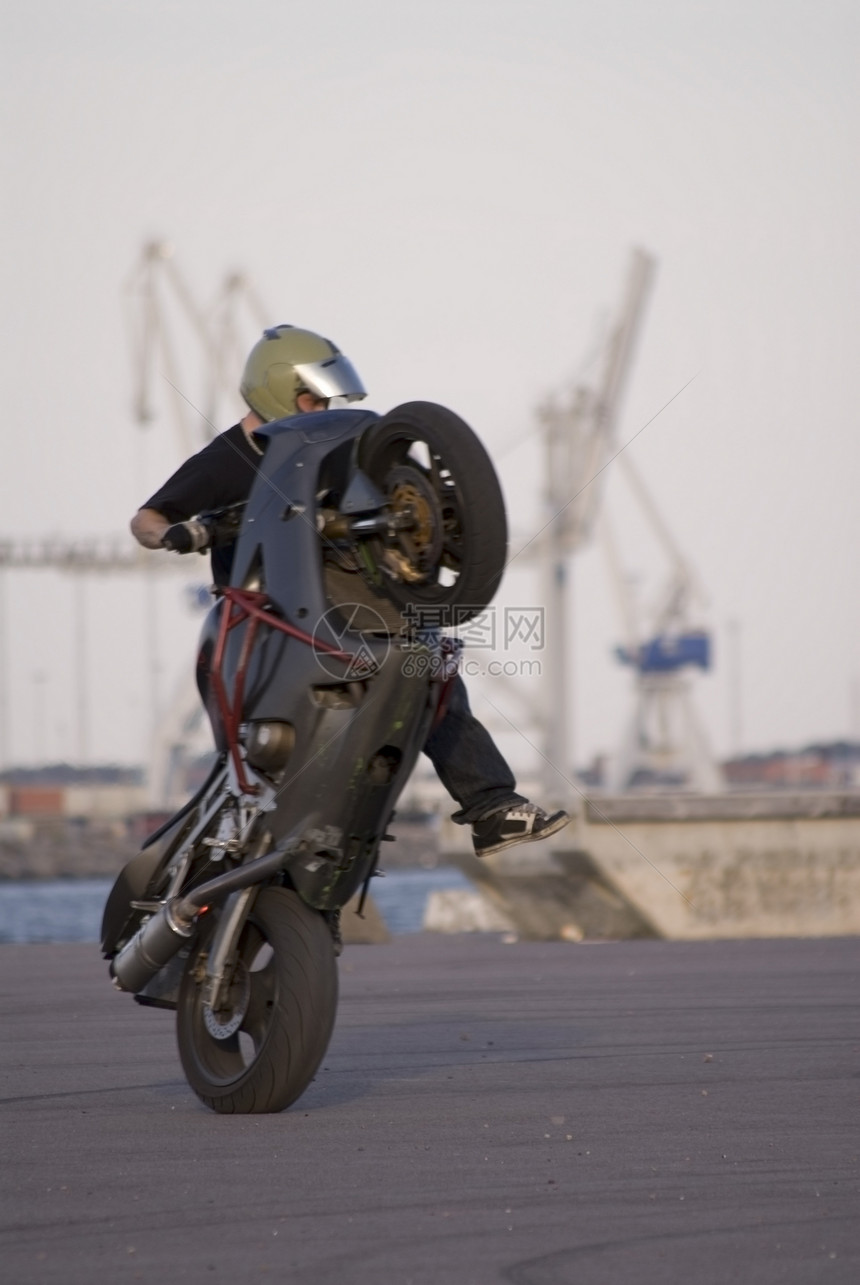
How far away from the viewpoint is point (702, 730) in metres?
79.3

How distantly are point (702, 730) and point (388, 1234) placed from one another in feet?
253

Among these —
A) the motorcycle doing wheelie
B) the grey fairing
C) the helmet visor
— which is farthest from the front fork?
the helmet visor

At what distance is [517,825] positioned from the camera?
4.85 m

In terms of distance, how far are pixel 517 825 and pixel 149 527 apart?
Answer: 117cm

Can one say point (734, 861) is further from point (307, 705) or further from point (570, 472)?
point (570, 472)

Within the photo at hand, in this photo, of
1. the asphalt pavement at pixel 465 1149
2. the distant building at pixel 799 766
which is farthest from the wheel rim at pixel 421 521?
the distant building at pixel 799 766

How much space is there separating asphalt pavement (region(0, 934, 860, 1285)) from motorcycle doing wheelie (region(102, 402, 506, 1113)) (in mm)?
256

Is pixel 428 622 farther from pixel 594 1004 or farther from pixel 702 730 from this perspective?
pixel 702 730

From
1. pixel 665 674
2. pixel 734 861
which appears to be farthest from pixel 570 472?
pixel 734 861

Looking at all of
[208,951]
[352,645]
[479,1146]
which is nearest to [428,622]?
[352,645]

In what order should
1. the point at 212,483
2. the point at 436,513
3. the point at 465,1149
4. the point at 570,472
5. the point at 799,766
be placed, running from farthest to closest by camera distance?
the point at 799,766 < the point at 570,472 < the point at 212,483 < the point at 436,513 < the point at 465,1149

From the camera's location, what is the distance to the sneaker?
4848 mm

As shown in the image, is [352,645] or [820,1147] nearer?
[820,1147]

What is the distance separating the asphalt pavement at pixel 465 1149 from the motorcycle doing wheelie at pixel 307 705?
26 centimetres
